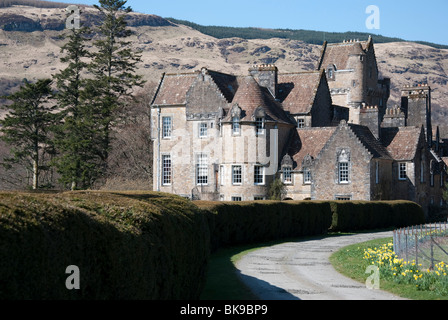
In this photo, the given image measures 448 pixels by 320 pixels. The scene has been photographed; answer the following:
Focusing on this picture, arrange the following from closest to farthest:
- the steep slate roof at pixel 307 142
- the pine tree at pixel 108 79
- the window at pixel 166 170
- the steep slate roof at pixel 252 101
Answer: the steep slate roof at pixel 252 101
the steep slate roof at pixel 307 142
the window at pixel 166 170
the pine tree at pixel 108 79

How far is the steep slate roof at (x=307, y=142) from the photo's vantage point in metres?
54.3

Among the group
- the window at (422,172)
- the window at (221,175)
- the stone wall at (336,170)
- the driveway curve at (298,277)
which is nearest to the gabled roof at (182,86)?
the window at (221,175)

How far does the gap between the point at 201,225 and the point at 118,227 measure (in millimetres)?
5355

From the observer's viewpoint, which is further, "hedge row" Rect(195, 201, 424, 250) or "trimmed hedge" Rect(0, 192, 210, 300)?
"hedge row" Rect(195, 201, 424, 250)

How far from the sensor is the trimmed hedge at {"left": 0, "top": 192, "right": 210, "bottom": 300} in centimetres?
812

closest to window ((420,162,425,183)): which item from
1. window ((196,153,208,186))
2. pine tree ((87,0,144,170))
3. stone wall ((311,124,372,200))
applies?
stone wall ((311,124,372,200))

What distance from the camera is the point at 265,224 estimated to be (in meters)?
33.3

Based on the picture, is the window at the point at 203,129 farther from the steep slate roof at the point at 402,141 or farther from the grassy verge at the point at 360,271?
the grassy verge at the point at 360,271

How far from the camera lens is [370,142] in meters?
53.3

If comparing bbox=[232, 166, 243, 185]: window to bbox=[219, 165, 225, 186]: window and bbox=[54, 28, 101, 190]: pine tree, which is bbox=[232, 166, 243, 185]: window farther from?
bbox=[54, 28, 101, 190]: pine tree

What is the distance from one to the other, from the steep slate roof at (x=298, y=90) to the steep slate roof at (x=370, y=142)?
552 cm

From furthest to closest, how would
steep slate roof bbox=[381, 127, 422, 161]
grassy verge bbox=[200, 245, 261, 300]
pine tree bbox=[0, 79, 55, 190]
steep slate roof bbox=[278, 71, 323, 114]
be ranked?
1. steep slate roof bbox=[278, 71, 323, 114]
2. pine tree bbox=[0, 79, 55, 190]
3. steep slate roof bbox=[381, 127, 422, 161]
4. grassy verge bbox=[200, 245, 261, 300]

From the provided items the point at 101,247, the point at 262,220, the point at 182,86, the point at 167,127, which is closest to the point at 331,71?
the point at 182,86

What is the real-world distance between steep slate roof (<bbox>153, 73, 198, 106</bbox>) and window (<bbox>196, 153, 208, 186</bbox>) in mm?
5256
